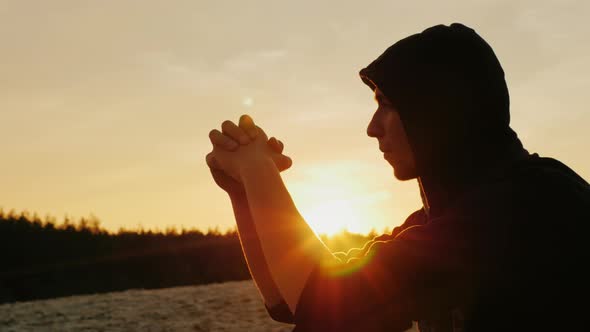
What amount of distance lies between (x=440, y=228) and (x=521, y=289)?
0.89ft

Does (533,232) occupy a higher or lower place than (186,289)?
lower

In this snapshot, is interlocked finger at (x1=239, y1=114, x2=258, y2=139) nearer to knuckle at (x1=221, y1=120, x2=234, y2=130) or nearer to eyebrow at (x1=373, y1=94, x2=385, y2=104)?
knuckle at (x1=221, y1=120, x2=234, y2=130)

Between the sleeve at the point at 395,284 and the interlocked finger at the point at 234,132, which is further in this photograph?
the interlocked finger at the point at 234,132

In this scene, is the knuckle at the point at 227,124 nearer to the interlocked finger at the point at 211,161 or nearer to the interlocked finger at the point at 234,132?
the interlocked finger at the point at 234,132

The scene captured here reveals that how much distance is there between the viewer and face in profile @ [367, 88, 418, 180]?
214cm

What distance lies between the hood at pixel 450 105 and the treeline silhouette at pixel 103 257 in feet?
37.8

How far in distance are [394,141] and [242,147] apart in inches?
16.9

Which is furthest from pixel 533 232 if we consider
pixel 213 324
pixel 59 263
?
pixel 59 263

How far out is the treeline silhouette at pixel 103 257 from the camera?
555 inches

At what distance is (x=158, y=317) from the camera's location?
33.8 feet

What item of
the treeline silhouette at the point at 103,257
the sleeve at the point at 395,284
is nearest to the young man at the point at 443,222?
the sleeve at the point at 395,284

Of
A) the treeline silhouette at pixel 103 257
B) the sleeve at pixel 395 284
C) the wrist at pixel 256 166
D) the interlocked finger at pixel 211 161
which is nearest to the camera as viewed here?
the sleeve at pixel 395 284

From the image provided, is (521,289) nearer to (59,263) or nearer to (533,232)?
(533,232)

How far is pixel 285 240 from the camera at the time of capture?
1862mm
